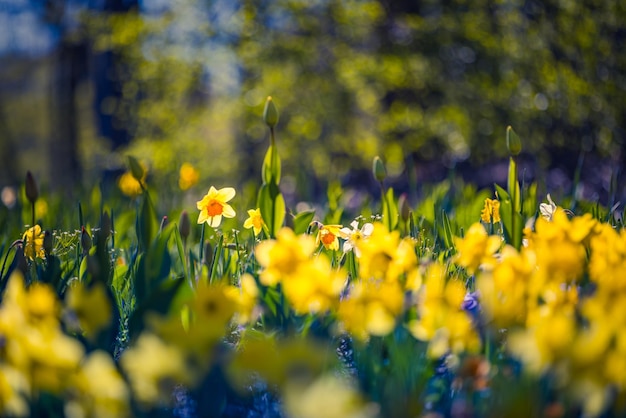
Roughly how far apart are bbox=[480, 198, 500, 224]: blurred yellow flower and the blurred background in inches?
127

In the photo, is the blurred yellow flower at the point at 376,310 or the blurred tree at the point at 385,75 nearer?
the blurred yellow flower at the point at 376,310

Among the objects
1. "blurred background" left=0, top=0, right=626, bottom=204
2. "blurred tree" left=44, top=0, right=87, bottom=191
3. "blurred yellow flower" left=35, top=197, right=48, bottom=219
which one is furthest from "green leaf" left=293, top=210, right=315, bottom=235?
"blurred tree" left=44, top=0, right=87, bottom=191

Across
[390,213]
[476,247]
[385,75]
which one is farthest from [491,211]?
[385,75]

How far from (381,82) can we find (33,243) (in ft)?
16.8

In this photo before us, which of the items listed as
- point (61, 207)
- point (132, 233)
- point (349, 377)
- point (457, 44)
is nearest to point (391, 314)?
point (349, 377)

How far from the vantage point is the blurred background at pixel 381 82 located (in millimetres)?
5766

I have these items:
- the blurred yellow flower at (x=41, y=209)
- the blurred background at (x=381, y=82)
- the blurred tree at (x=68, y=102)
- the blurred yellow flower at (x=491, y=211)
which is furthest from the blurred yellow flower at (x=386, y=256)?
the blurred tree at (x=68, y=102)

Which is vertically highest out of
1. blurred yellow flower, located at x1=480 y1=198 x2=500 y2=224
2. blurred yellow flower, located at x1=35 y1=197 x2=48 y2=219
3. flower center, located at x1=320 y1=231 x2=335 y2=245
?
flower center, located at x1=320 y1=231 x2=335 y2=245

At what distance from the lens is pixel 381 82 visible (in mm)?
6500

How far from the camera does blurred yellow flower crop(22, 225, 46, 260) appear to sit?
175 cm

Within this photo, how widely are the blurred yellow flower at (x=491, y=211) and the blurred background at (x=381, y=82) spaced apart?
323cm

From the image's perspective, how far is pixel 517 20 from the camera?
6.02 metres

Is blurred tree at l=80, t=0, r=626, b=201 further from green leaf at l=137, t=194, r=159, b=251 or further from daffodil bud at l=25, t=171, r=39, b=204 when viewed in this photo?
green leaf at l=137, t=194, r=159, b=251

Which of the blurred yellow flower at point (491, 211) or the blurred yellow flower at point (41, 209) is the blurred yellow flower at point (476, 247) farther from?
the blurred yellow flower at point (41, 209)
